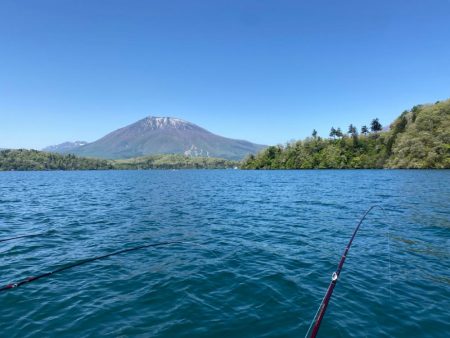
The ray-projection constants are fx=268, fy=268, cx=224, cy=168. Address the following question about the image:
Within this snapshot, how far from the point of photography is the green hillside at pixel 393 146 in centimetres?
10619

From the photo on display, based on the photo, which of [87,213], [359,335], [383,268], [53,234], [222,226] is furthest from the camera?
[87,213]

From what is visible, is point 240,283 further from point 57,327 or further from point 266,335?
point 57,327

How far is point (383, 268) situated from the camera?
11.0 m

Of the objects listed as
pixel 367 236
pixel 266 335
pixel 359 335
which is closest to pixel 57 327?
pixel 266 335

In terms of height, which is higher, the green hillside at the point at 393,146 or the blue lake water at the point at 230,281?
the green hillside at the point at 393,146

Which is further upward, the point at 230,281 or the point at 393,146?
the point at 393,146

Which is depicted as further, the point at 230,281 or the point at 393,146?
the point at 393,146

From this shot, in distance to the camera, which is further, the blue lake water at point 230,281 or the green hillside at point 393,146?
the green hillside at point 393,146

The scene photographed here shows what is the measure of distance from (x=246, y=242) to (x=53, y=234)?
39.8 feet

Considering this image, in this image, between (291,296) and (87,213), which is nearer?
(291,296)

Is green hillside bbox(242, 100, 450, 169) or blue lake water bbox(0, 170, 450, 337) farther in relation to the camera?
green hillside bbox(242, 100, 450, 169)

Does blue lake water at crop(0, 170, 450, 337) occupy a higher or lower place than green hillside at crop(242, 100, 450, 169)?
lower

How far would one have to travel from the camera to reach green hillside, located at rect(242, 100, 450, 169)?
106188 millimetres

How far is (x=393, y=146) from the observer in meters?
131
